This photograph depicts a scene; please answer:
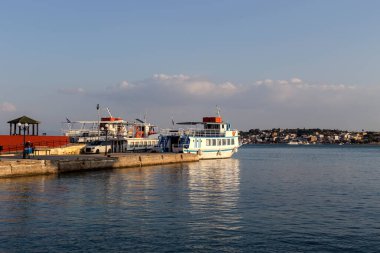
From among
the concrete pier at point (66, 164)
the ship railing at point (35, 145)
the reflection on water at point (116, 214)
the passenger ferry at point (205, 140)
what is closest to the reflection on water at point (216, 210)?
the reflection on water at point (116, 214)

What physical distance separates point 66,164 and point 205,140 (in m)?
→ 37.8

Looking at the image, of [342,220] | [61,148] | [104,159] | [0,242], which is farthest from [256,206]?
[61,148]

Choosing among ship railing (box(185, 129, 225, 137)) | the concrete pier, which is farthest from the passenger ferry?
the concrete pier

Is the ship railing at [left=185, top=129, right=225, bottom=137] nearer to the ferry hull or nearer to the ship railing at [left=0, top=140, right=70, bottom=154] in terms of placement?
the ferry hull

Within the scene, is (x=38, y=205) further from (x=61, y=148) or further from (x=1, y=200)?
(x=61, y=148)

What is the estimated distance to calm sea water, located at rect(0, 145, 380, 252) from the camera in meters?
19.6

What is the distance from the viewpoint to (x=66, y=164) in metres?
48.8

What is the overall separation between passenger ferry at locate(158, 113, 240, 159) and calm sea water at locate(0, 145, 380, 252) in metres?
37.7

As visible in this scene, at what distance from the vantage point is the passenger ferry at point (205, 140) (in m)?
79.8

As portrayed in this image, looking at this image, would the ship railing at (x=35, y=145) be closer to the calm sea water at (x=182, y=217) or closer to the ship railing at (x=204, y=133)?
the calm sea water at (x=182, y=217)

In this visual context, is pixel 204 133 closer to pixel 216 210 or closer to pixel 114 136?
pixel 114 136

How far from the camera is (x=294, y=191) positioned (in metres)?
39.0

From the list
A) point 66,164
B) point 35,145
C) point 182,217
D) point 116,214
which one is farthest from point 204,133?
point 182,217

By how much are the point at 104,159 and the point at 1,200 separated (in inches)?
1034
